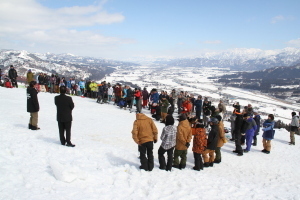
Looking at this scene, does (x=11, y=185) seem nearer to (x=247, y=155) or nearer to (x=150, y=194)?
(x=150, y=194)

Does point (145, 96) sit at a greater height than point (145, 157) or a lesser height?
greater

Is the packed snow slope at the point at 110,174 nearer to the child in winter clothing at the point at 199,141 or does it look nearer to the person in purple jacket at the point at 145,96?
the child in winter clothing at the point at 199,141

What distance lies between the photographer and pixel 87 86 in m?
20.1

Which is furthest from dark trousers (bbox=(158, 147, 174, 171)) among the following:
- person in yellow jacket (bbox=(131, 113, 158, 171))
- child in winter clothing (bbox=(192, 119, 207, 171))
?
child in winter clothing (bbox=(192, 119, 207, 171))

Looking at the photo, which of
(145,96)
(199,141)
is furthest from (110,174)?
(145,96)

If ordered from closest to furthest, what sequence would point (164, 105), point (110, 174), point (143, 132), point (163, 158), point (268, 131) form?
point (110, 174), point (143, 132), point (163, 158), point (268, 131), point (164, 105)

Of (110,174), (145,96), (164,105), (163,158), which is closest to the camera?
(110,174)

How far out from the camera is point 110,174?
17.6 ft

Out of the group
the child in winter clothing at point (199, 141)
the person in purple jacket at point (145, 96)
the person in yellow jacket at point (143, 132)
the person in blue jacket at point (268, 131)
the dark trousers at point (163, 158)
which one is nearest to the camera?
the person in yellow jacket at point (143, 132)

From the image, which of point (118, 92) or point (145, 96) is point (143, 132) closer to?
point (145, 96)

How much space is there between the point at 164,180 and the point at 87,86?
16.5 metres

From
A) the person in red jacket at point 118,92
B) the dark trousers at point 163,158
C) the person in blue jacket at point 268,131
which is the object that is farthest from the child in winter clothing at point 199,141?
the person in red jacket at point 118,92

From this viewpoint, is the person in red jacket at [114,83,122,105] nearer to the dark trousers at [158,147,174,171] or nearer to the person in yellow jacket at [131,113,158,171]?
the dark trousers at [158,147,174,171]

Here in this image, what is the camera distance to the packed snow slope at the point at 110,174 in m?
4.41
